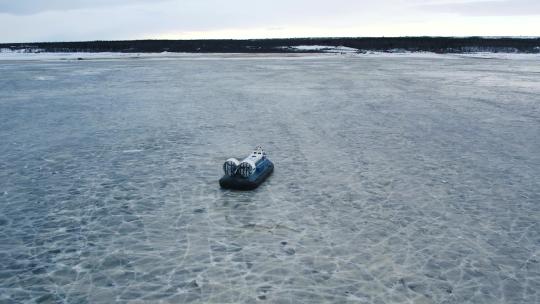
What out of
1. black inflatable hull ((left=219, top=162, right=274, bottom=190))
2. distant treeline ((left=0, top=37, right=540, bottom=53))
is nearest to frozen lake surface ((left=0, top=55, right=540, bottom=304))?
black inflatable hull ((left=219, top=162, right=274, bottom=190))

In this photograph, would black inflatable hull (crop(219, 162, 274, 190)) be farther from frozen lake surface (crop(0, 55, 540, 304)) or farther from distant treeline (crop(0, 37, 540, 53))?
distant treeline (crop(0, 37, 540, 53))

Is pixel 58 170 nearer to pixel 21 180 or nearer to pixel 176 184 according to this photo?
pixel 21 180

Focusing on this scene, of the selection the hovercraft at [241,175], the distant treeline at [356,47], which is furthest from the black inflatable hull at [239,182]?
the distant treeline at [356,47]

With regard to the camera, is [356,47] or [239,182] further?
[356,47]

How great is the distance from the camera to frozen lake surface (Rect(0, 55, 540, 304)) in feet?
11.8

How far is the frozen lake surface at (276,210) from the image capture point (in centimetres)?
358

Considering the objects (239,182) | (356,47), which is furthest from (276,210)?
(356,47)

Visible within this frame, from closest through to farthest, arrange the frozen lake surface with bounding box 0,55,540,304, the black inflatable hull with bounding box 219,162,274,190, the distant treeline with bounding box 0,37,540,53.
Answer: the frozen lake surface with bounding box 0,55,540,304 < the black inflatable hull with bounding box 219,162,274,190 < the distant treeline with bounding box 0,37,540,53

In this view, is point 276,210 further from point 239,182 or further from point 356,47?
point 356,47

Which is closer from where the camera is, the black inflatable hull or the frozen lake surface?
the frozen lake surface

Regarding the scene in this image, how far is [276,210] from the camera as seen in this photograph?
5.06 meters

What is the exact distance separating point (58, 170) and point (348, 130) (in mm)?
5366

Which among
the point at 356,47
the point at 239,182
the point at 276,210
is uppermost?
the point at 356,47

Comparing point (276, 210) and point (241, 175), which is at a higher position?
point (241, 175)
